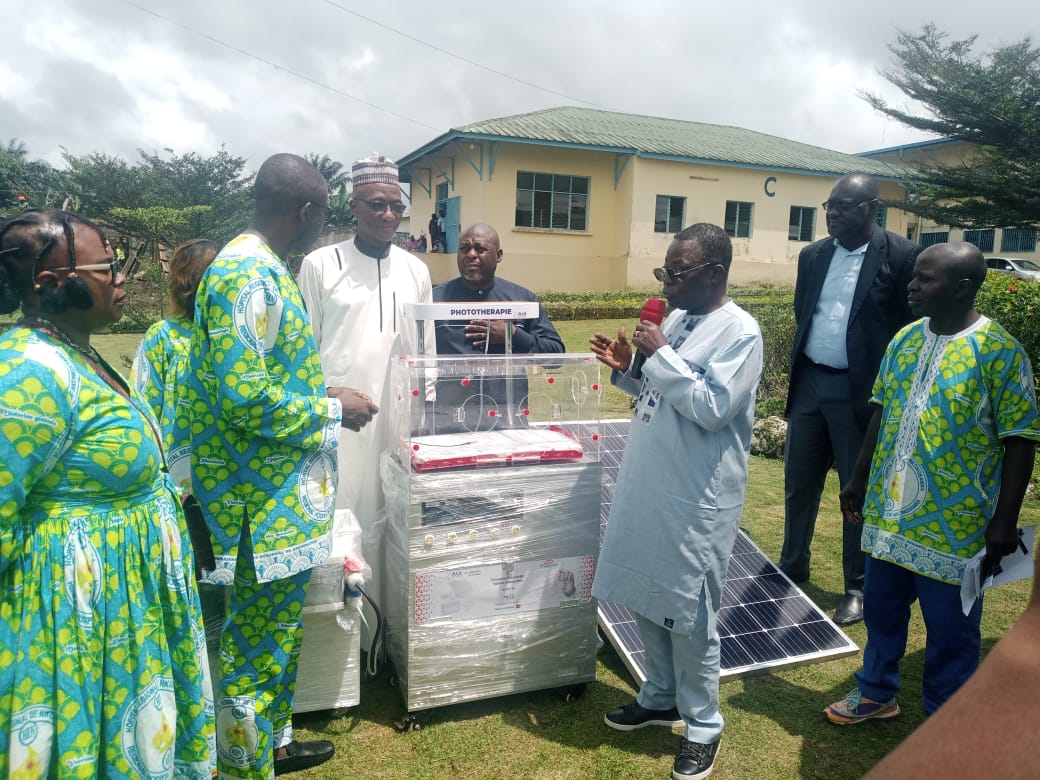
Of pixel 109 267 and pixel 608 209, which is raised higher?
pixel 608 209

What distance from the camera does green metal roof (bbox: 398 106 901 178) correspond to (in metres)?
20.5

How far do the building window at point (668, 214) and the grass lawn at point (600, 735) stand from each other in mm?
19643


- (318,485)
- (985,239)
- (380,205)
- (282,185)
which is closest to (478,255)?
(380,205)

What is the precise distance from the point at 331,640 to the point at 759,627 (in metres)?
2.14

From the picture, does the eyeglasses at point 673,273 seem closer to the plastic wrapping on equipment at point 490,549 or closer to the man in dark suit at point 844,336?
the plastic wrapping on equipment at point 490,549

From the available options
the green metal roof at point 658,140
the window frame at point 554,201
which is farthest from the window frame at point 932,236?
the window frame at point 554,201

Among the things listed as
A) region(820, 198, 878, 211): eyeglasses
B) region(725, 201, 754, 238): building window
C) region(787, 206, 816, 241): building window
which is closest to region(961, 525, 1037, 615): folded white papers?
region(820, 198, 878, 211): eyeglasses

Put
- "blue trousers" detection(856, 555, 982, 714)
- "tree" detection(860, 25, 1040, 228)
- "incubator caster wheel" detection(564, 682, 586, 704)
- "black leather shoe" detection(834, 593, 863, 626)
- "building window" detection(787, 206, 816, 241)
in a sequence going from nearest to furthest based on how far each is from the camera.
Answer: "blue trousers" detection(856, 555, 982, 714) < "incubator caster wheel" detection(564, 682, 586, 704) < "black leather shoe" detection(834, 593, 863, 626) < "tree" detection(860, 25, 1040, 228) < "building window" detection(787, 206, 816, 241)

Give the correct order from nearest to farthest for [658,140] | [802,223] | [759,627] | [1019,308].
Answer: [759,627], [1019,308], [658,140], [802,223]

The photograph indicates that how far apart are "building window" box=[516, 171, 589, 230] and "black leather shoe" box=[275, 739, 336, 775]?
19.5 meters

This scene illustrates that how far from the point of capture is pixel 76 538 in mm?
1770

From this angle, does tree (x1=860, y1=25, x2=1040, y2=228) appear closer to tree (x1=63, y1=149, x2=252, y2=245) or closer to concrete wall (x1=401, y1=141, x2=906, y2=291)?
concrete wall (x1=401, y1=141, x2=906, y2=291)

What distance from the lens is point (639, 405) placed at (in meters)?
3.01

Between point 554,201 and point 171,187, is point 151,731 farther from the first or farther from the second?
point 171,187
